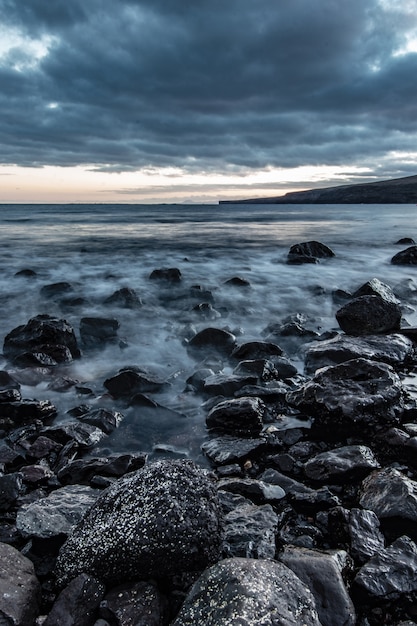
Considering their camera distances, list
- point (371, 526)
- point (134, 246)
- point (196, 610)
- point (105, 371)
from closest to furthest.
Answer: point (196, 610) < point (371, 526) < point (105, 371) < point (134, 246)

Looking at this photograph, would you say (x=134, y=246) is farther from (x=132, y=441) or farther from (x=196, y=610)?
(x=196, y=610)

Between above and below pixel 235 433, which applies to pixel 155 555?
above

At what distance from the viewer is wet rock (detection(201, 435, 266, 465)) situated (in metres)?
4.04

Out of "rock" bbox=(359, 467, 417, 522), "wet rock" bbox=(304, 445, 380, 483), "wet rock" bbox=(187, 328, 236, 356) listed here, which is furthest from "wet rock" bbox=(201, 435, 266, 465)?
"wet rock" bbox=(187, 328, 236, 356)

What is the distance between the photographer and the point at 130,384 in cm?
567

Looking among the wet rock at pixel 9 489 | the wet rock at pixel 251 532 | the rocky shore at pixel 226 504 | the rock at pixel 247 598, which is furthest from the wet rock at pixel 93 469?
the rock at pixel 247 598

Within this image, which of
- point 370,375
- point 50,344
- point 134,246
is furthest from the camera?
point 134,246

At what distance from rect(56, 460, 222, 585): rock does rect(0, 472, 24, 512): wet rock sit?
100cm

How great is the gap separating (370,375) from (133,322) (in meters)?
5.35

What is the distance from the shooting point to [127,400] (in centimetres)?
540

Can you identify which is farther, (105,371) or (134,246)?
(134,246)

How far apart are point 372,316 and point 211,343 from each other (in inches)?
114

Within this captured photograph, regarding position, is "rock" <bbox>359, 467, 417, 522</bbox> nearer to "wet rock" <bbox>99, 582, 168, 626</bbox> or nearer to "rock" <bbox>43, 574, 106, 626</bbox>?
"wet rock" <bbox>99, 582, 168, 626</bbox>

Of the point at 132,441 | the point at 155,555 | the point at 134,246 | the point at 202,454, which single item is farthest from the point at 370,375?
the point at 134,246
